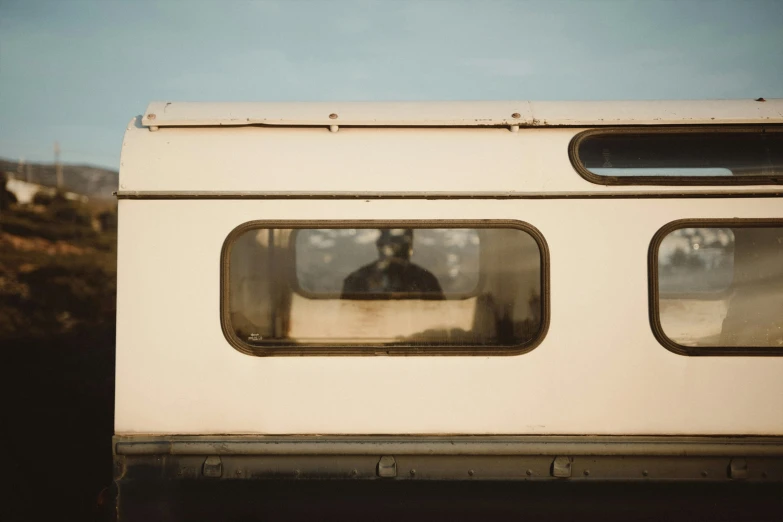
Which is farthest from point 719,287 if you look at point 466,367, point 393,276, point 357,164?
point 357,164

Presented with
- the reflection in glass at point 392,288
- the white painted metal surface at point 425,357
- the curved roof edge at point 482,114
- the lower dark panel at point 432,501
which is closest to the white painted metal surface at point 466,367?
the white painted metal surface at point 425,357

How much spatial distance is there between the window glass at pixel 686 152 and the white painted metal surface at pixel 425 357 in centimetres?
14

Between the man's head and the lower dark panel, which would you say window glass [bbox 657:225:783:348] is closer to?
the lower dark panel

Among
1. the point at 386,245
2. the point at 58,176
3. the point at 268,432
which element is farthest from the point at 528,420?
the point at 58,176

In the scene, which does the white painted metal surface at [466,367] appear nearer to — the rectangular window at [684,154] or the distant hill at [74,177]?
the rectangular window at [684,154]

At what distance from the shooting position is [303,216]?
271 centimetres

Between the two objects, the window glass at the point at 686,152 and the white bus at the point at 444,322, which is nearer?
the white bus at the point at 444,322

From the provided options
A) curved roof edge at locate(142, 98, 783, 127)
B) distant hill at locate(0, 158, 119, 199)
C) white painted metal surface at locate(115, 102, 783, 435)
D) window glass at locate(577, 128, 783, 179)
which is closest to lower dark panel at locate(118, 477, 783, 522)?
white painted metal surface at locate(115, 102, 783, 435)

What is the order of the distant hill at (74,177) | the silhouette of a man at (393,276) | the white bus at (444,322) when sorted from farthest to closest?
the distant hill at (74,177) → the silhouette of a man at (393,276) → the white bus at (444,322)

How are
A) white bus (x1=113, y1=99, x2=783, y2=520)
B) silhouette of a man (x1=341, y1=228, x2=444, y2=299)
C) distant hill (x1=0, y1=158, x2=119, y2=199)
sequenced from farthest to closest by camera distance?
distant hill (x1=0, y1=158, x2=119, y2=199)
silhouette of a man (x1=341, y1=228, x2=444, y2=299)
white bus (x1=113, y1=99, x2=783, y2=520)

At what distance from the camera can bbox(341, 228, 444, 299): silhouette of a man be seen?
2754 mm

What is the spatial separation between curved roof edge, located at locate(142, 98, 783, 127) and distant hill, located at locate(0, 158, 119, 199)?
12.3 m

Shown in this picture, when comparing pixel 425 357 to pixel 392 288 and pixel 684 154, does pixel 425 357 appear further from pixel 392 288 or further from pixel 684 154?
pixel 684 154

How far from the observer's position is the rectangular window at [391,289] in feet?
8.91
